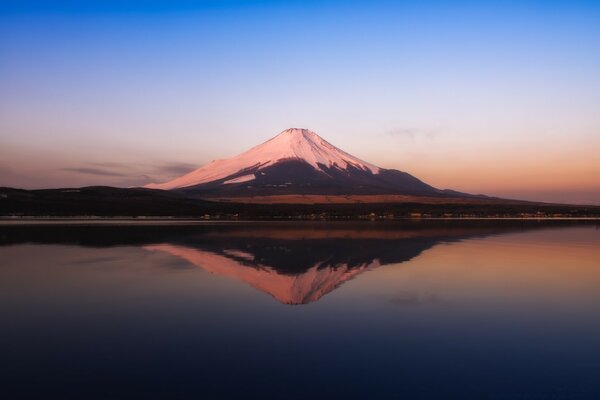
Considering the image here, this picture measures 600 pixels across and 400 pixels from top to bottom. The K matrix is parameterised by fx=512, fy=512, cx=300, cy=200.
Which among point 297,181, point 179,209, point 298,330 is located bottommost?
point 298,330

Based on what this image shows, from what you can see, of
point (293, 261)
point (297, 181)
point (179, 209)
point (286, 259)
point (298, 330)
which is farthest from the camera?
point (297, 181)

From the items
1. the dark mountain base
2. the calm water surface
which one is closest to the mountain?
the dark mountain base

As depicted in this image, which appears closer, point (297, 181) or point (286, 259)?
point (286, 259)

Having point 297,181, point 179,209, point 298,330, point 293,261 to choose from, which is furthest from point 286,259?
point 297,181

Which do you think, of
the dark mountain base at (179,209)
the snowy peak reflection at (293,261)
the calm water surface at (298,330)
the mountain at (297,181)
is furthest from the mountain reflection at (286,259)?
the mountain at (297,181)

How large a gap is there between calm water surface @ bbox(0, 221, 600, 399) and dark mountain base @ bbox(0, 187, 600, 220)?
63713 mm

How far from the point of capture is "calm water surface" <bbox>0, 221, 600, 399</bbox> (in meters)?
7.04

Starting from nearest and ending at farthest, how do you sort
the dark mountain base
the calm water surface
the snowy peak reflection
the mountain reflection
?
the calm water surface
the snowy peak reflection
the mountain reflection
the dark mountain base

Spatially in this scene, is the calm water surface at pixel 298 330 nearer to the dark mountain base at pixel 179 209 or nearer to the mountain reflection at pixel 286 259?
the mountain reflection at pixel 286 259

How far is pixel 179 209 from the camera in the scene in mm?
94875

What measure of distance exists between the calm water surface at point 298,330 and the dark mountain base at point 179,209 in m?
63.7

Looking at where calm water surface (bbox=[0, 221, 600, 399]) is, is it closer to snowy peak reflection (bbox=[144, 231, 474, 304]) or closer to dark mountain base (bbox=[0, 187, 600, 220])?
snowy peak reflection (bbox=[144, 231, 474, 304])

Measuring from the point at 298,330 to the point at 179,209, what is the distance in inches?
3461

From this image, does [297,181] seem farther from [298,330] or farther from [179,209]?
[298,330]
